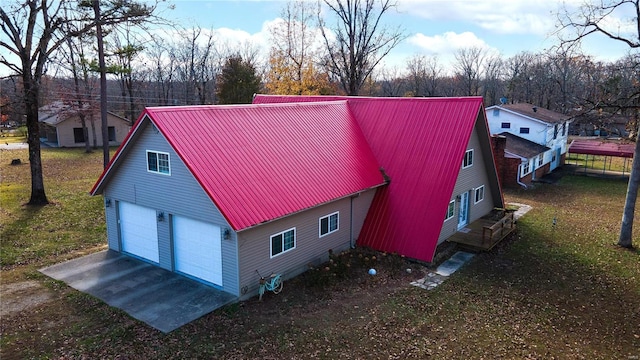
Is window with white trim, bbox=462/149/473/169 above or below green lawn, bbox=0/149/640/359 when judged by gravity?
above

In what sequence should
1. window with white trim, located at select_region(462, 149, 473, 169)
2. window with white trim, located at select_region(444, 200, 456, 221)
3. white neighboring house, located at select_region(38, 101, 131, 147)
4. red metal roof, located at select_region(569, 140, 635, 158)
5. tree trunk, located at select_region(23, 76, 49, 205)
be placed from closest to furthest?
window with white trim, located at select_region(444, 200, 456, 221) < window with white trim, located at select_region(462, 149, 473, 169) < tree trunk, located at select_region(23, 76, 49, 205) < red metal roof, located at select_region(569, 140, 635, 158) < white neighboring house, located at select_region(38, 101, 131, 147)

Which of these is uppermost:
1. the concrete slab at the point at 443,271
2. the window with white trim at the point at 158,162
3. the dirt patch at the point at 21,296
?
the window with white trim at the point at 158,162

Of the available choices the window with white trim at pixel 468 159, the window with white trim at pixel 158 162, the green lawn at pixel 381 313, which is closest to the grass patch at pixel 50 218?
the green lawn at pixel 381 313

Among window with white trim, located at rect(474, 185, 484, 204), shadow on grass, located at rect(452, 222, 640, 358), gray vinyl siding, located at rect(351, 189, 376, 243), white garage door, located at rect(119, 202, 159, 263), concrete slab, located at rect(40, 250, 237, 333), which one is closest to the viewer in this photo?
shadow on grass, located at rect(452, 222, 640, 358)

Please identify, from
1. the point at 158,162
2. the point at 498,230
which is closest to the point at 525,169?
the point at 498,230

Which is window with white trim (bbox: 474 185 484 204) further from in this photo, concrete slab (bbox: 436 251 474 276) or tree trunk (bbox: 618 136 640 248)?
tree trunk (bbox: 618 136 640 248)

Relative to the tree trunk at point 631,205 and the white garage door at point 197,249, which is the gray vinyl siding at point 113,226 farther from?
the tree trunk at point 631,205

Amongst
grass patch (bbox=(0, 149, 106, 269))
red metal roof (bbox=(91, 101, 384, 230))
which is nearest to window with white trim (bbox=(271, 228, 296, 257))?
red metal roof (bbox=(91, 101, 384, 230))
